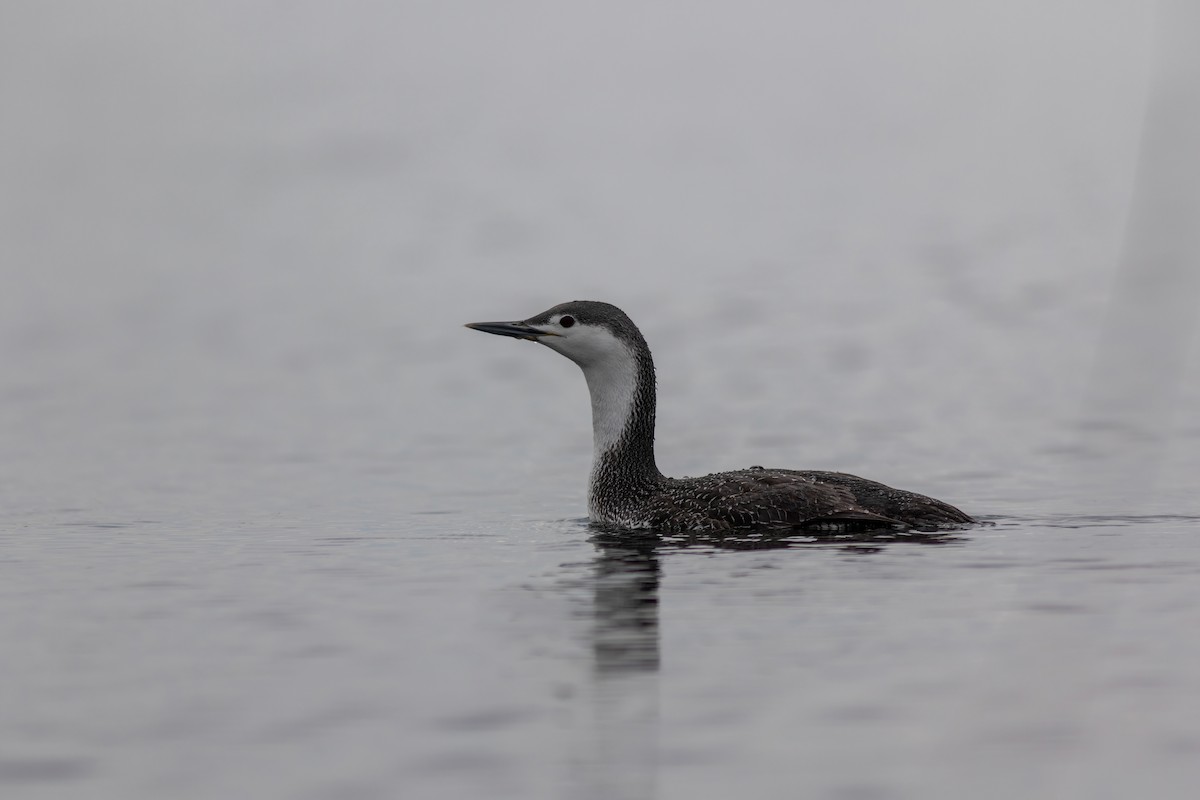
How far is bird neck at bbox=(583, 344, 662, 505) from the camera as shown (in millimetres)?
10430

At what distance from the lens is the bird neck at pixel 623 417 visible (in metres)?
10.4

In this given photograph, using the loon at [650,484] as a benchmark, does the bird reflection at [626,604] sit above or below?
below

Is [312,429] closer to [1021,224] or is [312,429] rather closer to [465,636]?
[465,636]

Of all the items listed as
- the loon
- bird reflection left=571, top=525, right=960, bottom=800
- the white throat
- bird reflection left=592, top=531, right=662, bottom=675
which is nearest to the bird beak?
the loon

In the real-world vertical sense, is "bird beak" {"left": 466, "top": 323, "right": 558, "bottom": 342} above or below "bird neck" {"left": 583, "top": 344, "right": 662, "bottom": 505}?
above

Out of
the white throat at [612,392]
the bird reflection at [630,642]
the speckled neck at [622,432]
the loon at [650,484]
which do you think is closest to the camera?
the bird reflection at [630,642]

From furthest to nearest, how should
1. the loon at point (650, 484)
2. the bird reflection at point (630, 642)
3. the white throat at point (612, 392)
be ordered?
the white throat at point (612, 392) < the loon at point (650, 484) < the bird reflection at point (630, 642)

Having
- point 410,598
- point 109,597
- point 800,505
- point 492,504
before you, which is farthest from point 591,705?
point 492,504

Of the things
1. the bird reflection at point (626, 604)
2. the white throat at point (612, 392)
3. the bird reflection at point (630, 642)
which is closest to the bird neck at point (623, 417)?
the white throat at point (612, 392)

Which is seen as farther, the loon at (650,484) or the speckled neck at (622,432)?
the speckled neck at (622,432)

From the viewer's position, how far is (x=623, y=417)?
10578 millimetres

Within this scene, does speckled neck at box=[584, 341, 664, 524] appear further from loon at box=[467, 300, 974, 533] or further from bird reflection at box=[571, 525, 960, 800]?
bird reflection at box=[571, 525, 960, 800]

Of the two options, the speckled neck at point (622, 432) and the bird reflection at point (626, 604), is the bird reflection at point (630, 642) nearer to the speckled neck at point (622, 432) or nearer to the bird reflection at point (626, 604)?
the bird reflection at point (626, 604)

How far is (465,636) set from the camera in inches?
275
